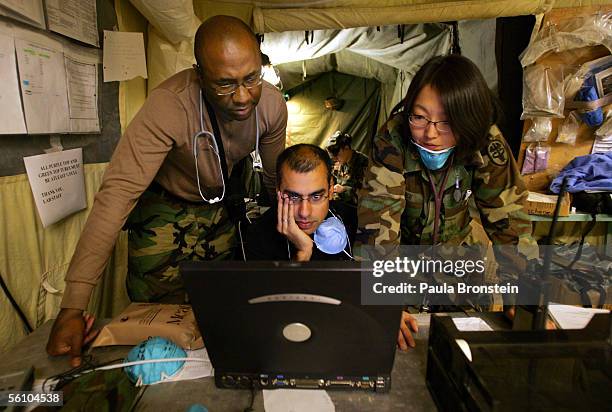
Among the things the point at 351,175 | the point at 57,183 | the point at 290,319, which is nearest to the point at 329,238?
the point at 290,319

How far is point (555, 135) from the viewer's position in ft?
8.09

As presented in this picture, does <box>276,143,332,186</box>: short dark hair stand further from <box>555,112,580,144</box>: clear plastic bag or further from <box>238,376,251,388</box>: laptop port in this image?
<box>555,112,580,144</box>: clear plastic bag

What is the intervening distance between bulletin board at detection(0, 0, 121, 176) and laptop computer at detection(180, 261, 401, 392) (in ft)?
3.43

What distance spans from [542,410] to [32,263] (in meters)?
1.54

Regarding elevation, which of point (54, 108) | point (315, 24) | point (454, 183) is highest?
point (315, 24)

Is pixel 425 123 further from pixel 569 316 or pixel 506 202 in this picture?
pixel 569 316

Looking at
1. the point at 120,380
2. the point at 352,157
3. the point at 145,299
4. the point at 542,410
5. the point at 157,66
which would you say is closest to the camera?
the point at 542,410

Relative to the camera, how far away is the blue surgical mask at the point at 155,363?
30.3 inches

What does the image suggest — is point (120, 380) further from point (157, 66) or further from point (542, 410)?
point (157, 66)

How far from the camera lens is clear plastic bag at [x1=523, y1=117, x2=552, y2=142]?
2.38m

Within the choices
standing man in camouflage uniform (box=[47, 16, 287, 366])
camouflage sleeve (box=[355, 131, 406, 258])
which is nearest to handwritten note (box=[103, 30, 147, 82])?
standing man in camouflage uniform (box=[47, 16, 287, 366])

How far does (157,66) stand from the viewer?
1980 mm

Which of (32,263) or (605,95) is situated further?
(605,95)

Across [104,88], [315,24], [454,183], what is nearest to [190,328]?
[454,183]
